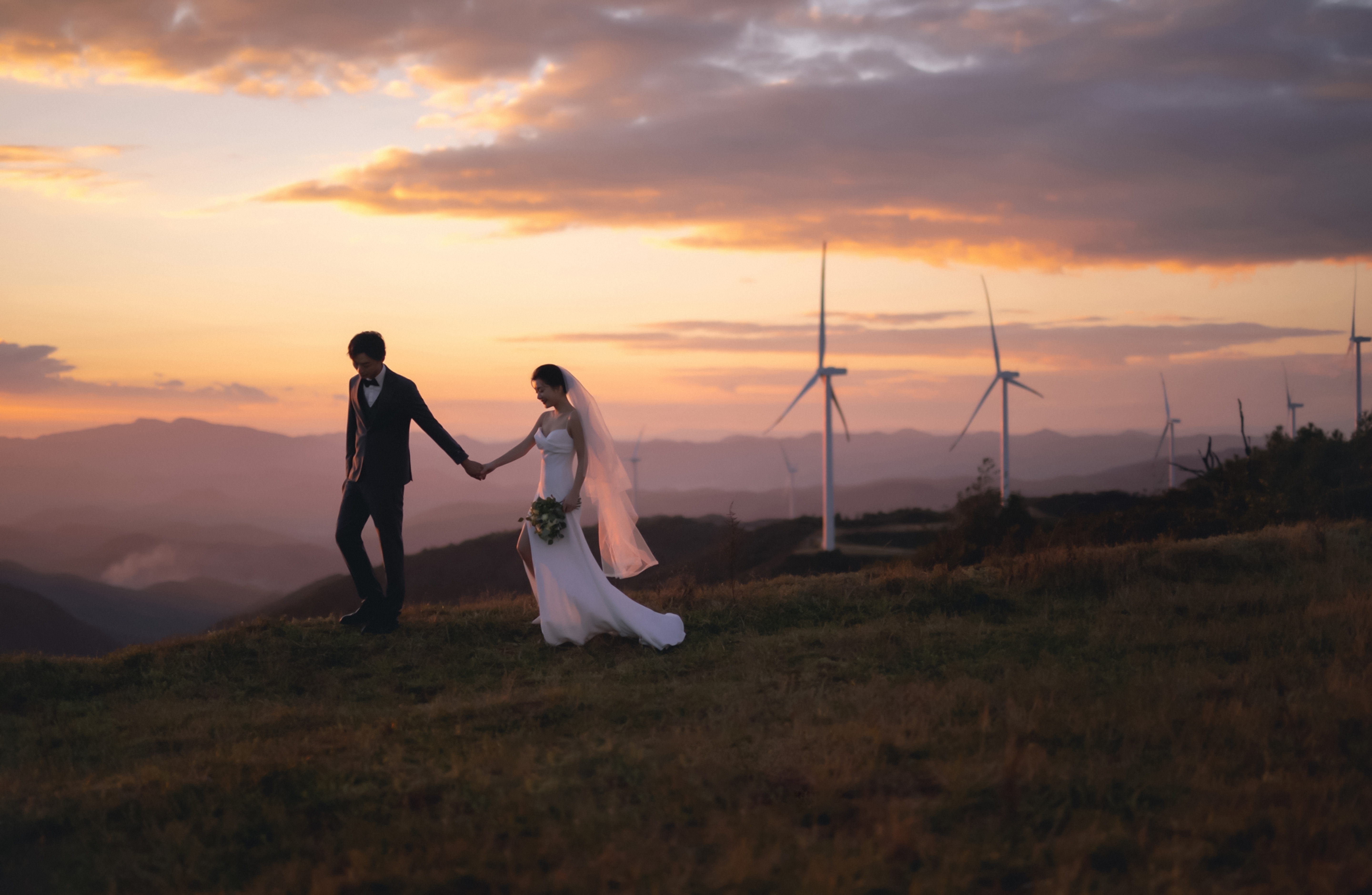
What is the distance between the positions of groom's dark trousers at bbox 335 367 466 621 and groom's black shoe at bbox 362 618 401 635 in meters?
0.03

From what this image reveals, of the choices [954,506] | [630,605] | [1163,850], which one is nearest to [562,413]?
[630,605]

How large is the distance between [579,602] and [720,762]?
4.41m

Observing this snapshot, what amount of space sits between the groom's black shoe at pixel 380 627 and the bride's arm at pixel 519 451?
2027 millimetres

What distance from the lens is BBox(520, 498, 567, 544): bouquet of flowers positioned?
9.94 m

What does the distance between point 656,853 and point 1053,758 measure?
2.56 metres

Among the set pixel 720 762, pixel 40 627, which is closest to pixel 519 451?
pixel 720 762

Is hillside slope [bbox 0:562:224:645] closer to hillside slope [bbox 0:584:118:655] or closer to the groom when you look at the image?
hillside slope [bbox 0:584:118:655]

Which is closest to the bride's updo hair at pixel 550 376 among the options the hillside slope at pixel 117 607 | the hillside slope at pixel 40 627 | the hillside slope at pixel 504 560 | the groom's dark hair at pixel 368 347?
the groom's dark hair at pixel 368 347

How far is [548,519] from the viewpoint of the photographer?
997 cm

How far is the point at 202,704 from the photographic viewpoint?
27.5 feet

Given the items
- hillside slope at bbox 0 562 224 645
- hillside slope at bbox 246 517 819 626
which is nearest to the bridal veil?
hillside slope at bbox 246 517 819 626

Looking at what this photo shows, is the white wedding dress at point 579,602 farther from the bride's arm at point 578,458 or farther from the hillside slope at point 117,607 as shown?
the hillside slope at point 117,607

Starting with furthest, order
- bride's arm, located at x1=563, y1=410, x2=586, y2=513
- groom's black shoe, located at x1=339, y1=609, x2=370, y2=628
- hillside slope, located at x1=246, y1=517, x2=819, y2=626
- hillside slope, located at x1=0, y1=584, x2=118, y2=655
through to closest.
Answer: hillside slope, located at x1=0, y1=584, x2=118, y2=655
hillside slope, located at x1=246, y1=517, x2=819, y2=626
groom's black shoe, located at x1=339, y1=609, x2=370, y2=628
bride's arm, located at x1=563, y1=410, x2=586, y2=513

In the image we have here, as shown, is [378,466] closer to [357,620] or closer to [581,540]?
[357,620]
